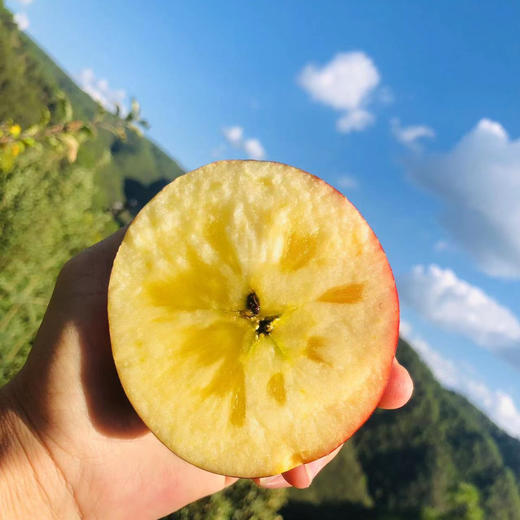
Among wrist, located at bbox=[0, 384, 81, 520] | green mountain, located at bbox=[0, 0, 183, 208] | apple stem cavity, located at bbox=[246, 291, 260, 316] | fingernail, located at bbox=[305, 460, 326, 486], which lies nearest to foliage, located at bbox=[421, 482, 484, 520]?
fingernail, located at bbox=[305, 460, 326, 486]

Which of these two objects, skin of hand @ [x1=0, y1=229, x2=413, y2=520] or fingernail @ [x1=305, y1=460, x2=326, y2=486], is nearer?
skin of hand @ [x1=0, y1=229, x2=413, y2=520]

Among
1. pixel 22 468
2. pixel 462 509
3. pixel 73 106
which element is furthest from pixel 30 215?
pixel 73 106

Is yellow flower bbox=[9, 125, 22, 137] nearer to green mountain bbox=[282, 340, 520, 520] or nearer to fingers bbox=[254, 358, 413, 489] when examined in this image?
fingers bbox=[254, 358, 413, 489]

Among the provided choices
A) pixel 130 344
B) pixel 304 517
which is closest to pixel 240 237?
pixel 130 344

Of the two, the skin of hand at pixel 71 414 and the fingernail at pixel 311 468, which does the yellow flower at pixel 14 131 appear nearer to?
the skin of hand at pixel 71 414

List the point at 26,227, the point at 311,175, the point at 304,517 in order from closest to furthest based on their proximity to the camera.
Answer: the point at 311,175, the point at 26,227, the point at 304,517

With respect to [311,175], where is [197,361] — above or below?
below

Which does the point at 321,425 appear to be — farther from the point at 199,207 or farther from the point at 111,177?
the point at 111,177
